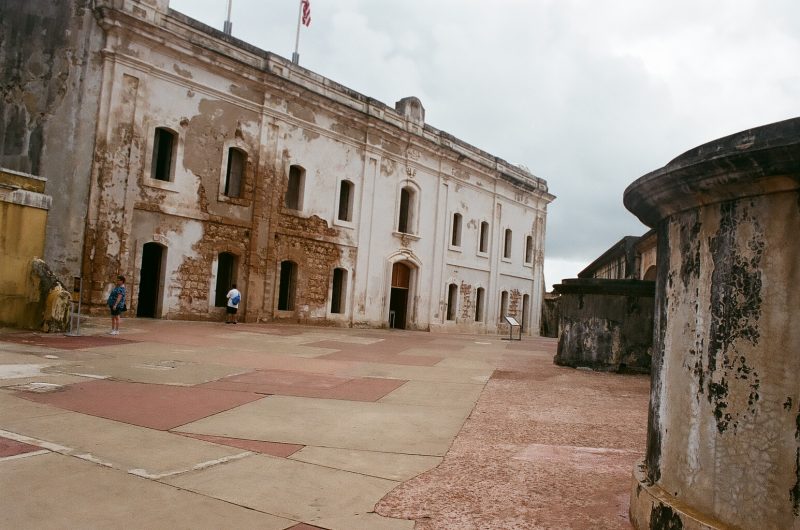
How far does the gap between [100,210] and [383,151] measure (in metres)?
10.7

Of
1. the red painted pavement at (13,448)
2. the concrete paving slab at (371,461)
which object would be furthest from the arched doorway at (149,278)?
the concrete paving slab at (371,461)

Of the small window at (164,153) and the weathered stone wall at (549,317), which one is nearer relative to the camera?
the small window at (164,153)

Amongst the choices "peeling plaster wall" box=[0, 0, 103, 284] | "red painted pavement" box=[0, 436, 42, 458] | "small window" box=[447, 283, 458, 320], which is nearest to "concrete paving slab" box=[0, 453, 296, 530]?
"red painted pavement" box=[0, 436, 42, 458]

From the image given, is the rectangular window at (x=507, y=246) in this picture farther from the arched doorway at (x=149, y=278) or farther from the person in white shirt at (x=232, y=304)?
the arched doorway at (x=149, y=278)

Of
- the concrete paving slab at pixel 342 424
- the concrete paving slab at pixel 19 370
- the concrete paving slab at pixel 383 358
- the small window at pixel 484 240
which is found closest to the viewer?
the concrete paving slab at pixel 342 424

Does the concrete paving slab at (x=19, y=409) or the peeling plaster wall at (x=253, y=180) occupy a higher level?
the peeling plaster wall at (x=253, y=180)

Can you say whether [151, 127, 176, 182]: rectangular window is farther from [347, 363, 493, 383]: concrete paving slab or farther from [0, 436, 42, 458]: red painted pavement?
[0, 436, 42, 458]: red painted pavement

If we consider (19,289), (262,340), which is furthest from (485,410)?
(19,289)

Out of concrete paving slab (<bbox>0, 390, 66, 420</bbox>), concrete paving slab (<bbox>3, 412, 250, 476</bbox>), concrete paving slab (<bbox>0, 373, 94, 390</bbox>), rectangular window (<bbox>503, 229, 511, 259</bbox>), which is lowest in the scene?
concrete paving slab (<bbox>0, 373, 94, 390</bbox>)

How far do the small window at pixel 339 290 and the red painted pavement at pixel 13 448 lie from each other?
17356 millimetres

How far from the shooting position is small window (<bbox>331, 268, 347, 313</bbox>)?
21312 mm

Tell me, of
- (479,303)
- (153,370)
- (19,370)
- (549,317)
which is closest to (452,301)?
(479,303)

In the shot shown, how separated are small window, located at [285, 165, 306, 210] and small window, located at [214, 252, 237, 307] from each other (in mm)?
2850

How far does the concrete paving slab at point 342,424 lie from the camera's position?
4453 millimetres
